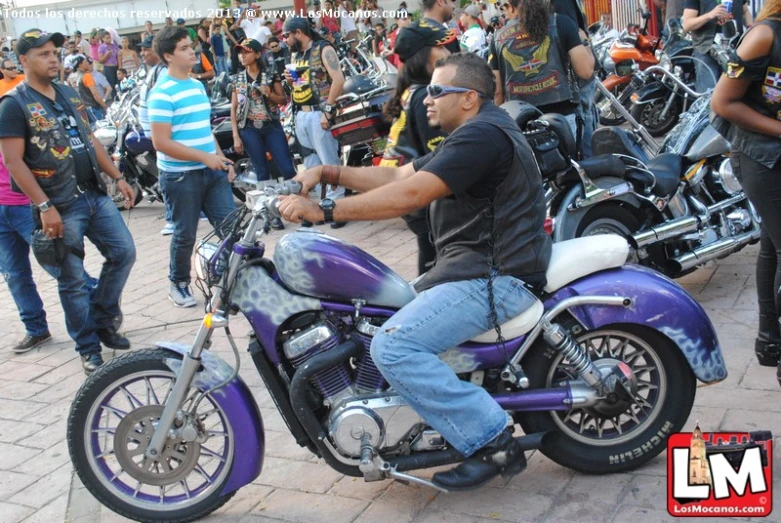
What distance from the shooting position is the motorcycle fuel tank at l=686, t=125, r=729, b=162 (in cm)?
566

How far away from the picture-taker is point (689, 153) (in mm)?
5816

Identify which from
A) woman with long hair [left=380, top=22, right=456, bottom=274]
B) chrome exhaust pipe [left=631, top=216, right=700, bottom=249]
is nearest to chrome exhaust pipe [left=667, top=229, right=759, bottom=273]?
chrome exhaust pipe [left=631, top=216, right=700, bottom=249]

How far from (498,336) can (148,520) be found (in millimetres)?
1609

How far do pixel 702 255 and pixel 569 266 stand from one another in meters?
2.30

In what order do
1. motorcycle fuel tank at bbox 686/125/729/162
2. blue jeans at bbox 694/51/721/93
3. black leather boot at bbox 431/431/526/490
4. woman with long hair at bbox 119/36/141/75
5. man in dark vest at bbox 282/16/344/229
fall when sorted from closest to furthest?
1. black leather boot at bbox 431/431/526/490
2. motorcycle fuel tank at bbox 686/125/729/162
3. man in dark vest at bbox 282/16/344/229
4. blue jeans at bbox 694/51/721/93
5. woman with long hair at bbox 119/36/141/75

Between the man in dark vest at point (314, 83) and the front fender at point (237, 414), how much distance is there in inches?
203

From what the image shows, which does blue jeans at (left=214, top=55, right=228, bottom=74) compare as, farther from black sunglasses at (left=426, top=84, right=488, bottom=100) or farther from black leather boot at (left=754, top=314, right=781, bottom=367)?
black sunglasses at (left=426, top=84, right=488, bottom=100)

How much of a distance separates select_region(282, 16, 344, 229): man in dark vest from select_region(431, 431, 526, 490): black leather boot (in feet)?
18.0

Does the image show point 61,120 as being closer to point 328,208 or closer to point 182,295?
point 182,295

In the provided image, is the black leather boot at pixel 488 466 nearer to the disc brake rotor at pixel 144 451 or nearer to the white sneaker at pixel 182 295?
the disc brake rotor at pixel 144 451

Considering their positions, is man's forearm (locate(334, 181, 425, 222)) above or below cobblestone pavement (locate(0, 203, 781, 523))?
above

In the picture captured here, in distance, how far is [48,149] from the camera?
5500 millimetres

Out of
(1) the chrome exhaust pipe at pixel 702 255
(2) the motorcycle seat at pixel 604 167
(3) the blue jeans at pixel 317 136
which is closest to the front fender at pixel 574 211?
(2) the motorcycle seat at pixel 604 167

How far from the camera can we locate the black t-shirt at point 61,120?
5.34 metres
